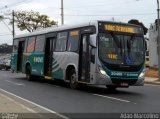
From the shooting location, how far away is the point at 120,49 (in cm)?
1872

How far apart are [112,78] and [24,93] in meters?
3.96

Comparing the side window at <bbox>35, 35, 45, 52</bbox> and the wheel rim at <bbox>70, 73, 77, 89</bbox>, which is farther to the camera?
the side window at <bbox>35, 35, 45, 52</bbox>

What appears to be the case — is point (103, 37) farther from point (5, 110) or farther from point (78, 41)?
point (5, 110)

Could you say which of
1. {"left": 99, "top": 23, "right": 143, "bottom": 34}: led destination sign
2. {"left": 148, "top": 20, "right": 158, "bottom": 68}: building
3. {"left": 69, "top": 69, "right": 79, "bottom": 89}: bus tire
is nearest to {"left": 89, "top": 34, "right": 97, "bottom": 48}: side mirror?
{"left": 99, "top": 23, "right": 143, "bottom": 34}: led destination sign

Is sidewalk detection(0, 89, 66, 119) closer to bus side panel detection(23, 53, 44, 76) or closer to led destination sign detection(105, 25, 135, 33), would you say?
led destination sign detection(105, 25, 135, 33)

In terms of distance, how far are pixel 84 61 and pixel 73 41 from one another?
175cm

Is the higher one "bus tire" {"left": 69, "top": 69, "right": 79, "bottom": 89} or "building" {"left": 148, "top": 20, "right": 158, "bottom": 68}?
"building" {"left": 148, "top": 20, "right": 158, "bottom": 68}

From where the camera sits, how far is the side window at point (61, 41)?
22.1 metres

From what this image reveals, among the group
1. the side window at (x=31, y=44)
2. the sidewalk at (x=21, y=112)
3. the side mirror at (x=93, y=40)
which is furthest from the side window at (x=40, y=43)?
the sidewalk at (x=21, y=112)

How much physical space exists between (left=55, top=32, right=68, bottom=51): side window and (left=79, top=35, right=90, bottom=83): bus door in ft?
7.59

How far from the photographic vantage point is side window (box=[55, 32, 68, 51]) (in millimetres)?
22078

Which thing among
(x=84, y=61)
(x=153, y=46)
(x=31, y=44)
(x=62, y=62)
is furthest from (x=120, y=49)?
(x=153, y=46)

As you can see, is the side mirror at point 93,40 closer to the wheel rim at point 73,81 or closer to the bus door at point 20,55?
the wheel rim at point 73,81

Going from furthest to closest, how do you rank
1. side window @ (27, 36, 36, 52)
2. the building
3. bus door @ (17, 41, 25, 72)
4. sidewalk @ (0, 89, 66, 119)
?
the building, bus door @ (17, 41, 25, 72), side window @ (27, 36, 36, 52), sidewalk @ (0, 89, 66, 119)
